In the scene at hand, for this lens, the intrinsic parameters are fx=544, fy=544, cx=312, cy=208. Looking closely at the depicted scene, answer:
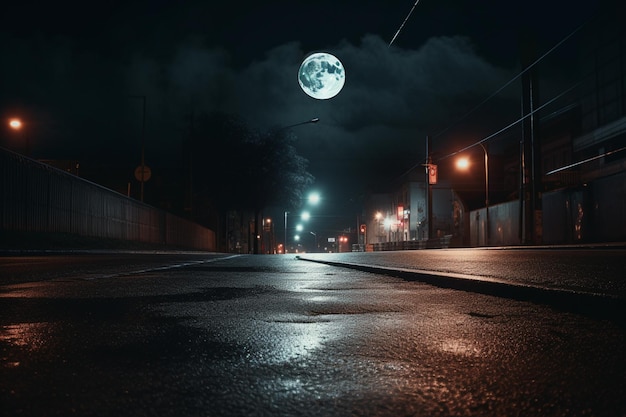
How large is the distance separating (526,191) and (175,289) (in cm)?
2425

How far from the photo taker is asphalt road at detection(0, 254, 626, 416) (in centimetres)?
186

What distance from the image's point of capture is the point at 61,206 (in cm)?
2077

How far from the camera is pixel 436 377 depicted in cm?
222

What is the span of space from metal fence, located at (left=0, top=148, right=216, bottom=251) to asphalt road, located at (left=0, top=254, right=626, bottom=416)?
47.4ft

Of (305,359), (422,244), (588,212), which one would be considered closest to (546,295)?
(305,359)

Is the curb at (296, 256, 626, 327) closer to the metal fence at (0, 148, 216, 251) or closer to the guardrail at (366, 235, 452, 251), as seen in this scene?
the metal fence at (0, 148, 216, 251)

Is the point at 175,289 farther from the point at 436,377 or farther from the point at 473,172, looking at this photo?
the point at 473,172

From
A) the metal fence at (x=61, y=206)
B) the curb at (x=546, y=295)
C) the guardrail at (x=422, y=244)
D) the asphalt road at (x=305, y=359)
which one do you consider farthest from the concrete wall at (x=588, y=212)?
the asphalt road at (x=305, y=359)

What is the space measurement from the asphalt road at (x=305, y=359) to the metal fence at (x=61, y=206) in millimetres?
14460

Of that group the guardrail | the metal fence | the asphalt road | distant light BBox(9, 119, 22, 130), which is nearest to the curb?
the asphalt road

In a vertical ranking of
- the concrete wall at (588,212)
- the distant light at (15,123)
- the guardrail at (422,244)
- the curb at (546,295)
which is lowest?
the guardrail at (422,244)

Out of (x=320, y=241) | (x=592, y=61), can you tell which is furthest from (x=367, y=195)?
(x=320, y=241)

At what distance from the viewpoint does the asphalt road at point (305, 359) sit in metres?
1.86

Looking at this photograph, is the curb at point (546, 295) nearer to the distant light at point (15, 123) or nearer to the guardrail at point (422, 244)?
the distant light at point (15, 123)
